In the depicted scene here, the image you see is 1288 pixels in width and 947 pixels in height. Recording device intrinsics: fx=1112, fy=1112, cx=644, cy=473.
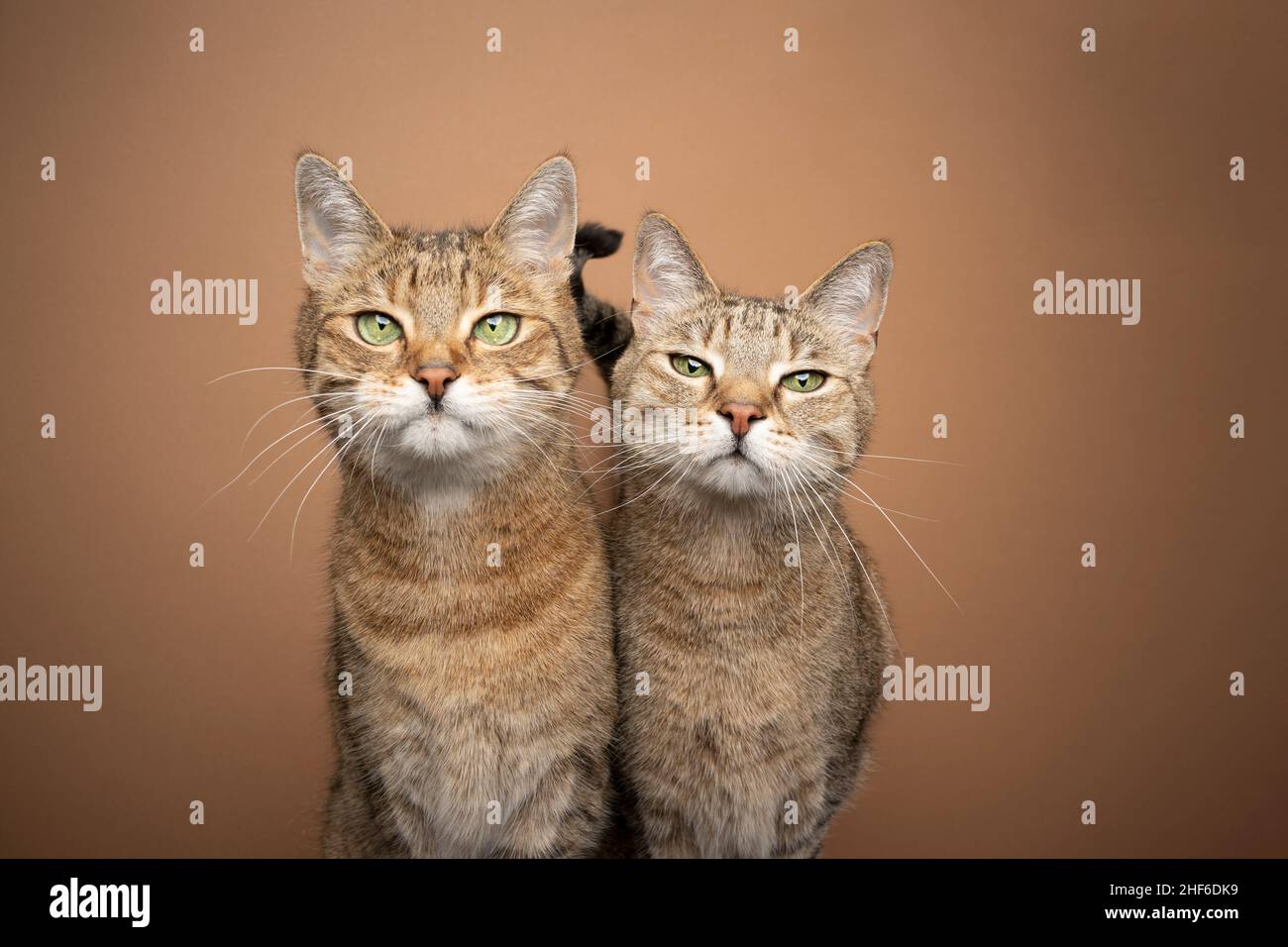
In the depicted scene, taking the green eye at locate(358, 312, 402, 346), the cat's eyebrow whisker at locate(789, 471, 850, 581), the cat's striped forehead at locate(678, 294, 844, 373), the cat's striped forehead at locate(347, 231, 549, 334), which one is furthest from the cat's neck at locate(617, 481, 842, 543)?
the green eye at locate(358, 312, 402, 346)

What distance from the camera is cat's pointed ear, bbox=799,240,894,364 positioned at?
2.39m

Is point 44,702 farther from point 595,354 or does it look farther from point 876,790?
point 876,790

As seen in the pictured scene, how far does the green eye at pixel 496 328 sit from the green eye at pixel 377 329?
0.15m

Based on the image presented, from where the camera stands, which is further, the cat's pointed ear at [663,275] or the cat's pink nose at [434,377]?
the cat's pointed ear at [663,275]

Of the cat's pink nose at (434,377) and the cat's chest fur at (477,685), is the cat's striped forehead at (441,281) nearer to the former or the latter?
the cat's pink nose at (434,377)

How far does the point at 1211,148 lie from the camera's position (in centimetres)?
344

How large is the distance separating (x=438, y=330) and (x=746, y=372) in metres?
0.64

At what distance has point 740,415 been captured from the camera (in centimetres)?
216

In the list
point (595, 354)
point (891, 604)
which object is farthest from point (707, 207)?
point (891, 604)

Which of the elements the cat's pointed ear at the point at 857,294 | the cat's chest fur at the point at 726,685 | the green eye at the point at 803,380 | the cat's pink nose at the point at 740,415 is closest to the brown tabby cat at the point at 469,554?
the cat's chest fur at the point at 726,685

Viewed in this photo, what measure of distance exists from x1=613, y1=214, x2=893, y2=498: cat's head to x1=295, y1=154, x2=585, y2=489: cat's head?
18cm

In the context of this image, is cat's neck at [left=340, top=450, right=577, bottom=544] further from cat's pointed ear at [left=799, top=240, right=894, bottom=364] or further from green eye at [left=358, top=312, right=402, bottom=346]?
cat's pointed ear at [left=799, top=240, right=894, bottom=364]

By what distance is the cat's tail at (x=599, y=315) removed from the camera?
103 inches

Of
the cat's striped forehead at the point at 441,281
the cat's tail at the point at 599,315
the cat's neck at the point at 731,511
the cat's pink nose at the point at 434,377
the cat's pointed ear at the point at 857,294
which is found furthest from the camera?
the cat's tail at the point at 599,315
